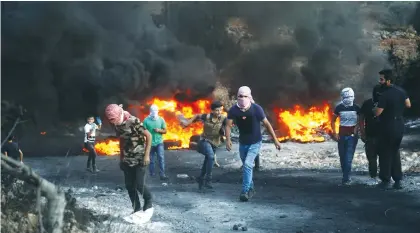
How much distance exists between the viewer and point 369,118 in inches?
336

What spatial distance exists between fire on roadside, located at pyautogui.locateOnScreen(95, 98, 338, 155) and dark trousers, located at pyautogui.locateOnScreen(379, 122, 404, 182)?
12784 mm

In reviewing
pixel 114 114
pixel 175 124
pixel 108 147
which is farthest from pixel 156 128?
pixel 175 124

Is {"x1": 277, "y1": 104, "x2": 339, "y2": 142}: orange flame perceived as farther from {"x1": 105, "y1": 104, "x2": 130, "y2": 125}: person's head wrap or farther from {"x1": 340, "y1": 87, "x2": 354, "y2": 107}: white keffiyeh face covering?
{"x1": 105, "y1": 104, "x2": 130, "y2": 125}: person's head wrap

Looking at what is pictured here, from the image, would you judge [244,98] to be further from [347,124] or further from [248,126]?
[347,124]

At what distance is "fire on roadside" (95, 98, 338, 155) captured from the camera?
21344 millimetres

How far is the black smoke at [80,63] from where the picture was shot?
24359mm

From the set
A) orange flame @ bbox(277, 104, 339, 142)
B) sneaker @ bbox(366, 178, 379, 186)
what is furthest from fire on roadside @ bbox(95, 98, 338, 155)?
sneaker @ bbox(366, 178, 379, 186)

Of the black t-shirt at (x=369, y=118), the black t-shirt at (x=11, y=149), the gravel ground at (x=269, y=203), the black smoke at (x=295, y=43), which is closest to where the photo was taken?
the gravel ground at (x=269, y=203)

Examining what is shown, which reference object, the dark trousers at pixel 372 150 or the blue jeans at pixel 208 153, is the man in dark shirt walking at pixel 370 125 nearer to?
the dark trousers at pixel 372 150

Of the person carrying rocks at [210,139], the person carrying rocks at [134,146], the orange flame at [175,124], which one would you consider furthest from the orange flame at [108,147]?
the person carrying rocks at [134,146]

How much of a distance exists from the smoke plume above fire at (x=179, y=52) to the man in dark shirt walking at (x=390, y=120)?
Result: 1654cm

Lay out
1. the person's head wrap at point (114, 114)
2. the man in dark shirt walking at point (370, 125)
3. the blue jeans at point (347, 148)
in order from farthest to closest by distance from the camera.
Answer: the blue jeans at point (347, 148), the man in dark shirt walking at point (370, 125), the person's head wrap at point (114, 114)

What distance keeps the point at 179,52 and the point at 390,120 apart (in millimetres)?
19494

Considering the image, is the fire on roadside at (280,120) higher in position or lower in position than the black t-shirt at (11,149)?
higher
